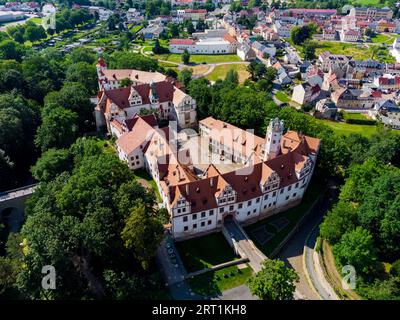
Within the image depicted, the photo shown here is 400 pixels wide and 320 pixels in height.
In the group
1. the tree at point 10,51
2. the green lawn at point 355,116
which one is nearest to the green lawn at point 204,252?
the green lawn at point 355,116

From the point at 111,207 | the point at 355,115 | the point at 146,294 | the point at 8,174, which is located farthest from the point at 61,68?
the point at 355,115

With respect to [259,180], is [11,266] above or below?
below

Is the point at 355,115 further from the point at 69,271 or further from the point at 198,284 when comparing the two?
the point at 69,271

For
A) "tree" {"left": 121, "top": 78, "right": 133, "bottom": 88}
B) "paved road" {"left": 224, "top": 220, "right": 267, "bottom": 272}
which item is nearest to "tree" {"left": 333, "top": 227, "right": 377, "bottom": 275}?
"paved road" {"left": 224, "top": 220, "right": 267, "bottom": 272}

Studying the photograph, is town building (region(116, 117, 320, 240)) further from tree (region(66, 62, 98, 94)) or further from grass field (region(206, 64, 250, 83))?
grass field (region(206, 64, 250, 83))

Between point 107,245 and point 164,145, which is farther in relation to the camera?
point 164,145

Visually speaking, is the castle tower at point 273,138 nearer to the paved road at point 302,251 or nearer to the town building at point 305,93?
the paved road at point 302,251
